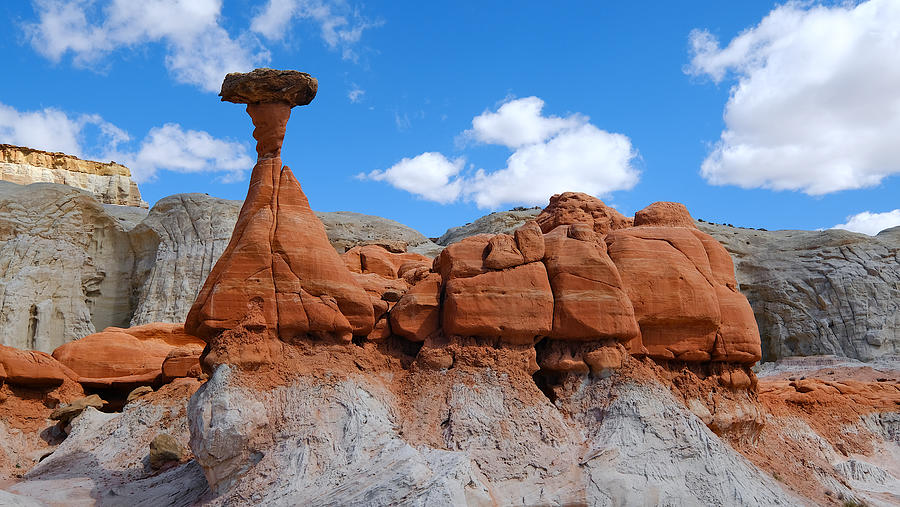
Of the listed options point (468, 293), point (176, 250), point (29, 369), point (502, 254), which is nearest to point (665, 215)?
point (502, 254)

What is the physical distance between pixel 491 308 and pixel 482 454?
257 cm

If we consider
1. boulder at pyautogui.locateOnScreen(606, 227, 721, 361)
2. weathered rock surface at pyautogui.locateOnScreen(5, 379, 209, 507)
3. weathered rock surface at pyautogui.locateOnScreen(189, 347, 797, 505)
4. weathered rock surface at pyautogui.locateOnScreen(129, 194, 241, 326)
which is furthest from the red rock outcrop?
weathered rock surface at pyautogui.locateOnScreen(129, 194, 241, 326)

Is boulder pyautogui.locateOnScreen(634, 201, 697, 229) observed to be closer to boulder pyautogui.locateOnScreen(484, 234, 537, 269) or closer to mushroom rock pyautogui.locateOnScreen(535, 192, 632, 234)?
mushroom rock pyautogui.locateOnScreen(535, 192, 632, 234)

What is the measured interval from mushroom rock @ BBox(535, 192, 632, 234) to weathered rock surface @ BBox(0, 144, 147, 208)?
190 feet

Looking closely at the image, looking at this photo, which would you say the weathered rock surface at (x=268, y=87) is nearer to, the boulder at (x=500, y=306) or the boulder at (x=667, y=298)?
the boulder at (x=500, y=306)

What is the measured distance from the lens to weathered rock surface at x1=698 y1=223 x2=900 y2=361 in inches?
1316

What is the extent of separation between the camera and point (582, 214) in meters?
16.7

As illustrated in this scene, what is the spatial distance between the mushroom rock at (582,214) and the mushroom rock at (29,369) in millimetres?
12493

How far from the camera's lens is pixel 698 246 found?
49.0 ft

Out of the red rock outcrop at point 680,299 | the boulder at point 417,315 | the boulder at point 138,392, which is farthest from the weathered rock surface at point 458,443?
the boulder at point 138,392

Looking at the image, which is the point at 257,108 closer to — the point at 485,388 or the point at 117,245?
the point at 485,388

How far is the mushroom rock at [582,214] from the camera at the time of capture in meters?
16.6

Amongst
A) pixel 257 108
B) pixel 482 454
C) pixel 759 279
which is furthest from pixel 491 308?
pixel 759 279

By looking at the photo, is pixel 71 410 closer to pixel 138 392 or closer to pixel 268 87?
pixel 138 392
